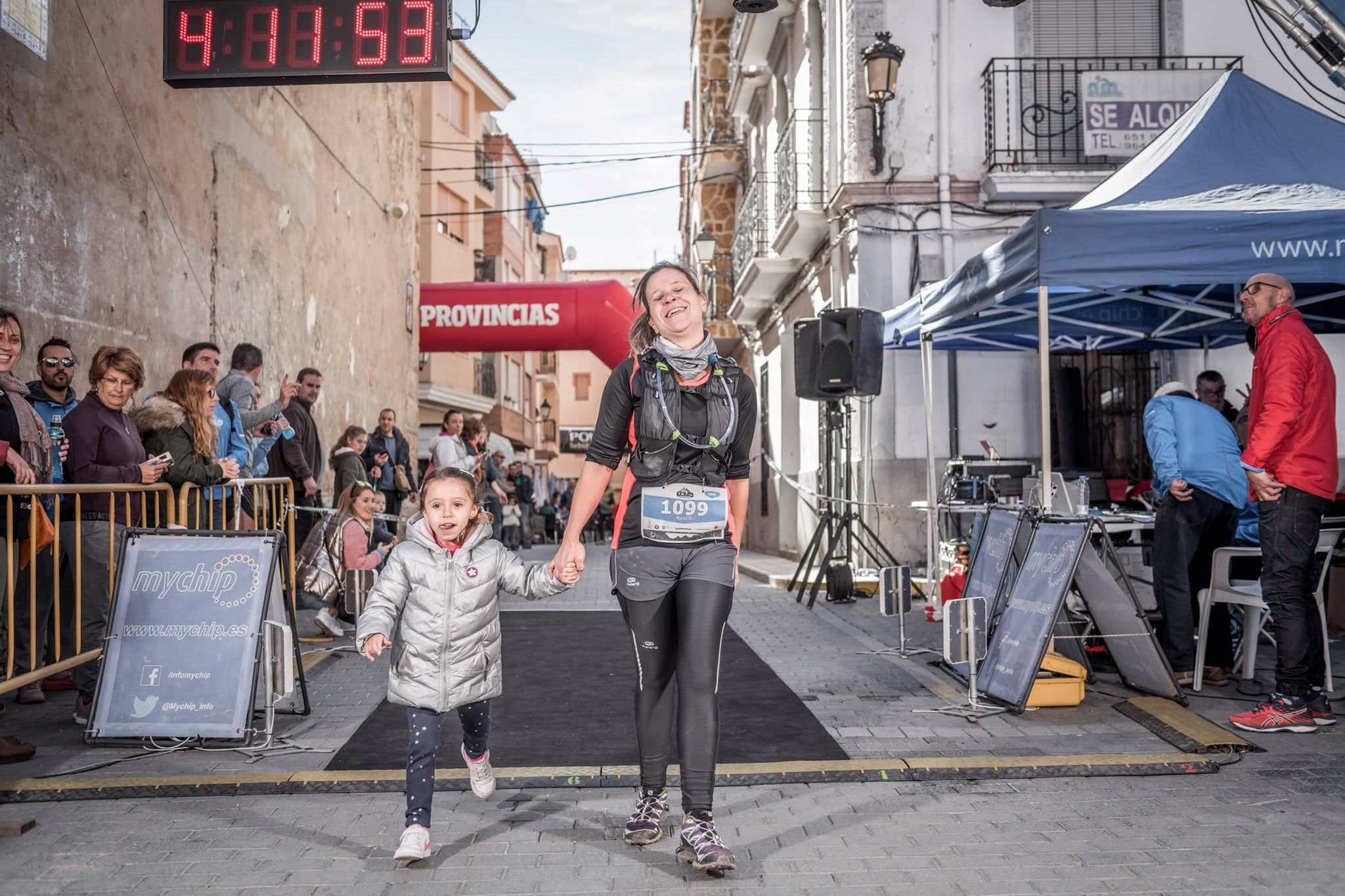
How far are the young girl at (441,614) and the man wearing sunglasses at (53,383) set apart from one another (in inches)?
136

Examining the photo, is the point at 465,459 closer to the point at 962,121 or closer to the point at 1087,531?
the point at 962,121

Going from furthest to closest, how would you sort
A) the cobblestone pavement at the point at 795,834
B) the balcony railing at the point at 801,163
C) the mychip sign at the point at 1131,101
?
the balcony railing at the point at 801,163 < the mychip sign at the point at 1131,101 < the cobblestone pavement at the point at 795,834

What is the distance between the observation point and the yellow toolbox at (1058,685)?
5.99 metres

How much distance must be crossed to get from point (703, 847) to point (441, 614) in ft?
3.77

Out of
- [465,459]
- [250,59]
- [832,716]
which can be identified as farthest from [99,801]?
[465,459]

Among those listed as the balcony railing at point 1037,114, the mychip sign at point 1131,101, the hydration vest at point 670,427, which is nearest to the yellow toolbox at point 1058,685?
the hydration vest at point 670,427

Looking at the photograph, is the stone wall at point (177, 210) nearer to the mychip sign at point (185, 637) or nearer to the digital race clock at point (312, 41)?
the digital race clock at point (312, 41)

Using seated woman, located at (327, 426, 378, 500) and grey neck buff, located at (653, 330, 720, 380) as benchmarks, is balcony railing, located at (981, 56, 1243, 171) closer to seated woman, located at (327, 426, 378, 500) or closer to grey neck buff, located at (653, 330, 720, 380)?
seated woman, located at (327, 426, 378, 500)

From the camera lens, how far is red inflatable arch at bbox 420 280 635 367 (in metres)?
22.4

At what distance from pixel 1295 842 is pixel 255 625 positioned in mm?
4181

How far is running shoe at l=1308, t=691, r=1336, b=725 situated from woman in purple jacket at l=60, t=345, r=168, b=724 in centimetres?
575

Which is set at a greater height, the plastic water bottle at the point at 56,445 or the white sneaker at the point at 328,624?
the plastic water bottle at the point at 56,445

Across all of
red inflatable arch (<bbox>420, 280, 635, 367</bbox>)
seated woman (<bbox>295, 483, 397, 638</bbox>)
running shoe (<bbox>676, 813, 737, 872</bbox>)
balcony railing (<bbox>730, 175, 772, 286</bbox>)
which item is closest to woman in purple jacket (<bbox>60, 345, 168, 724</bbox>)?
seated woman (<bbox>295, 483, 397, 638</bbox>)

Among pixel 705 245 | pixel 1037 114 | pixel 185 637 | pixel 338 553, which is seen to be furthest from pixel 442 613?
pixel 705 245
